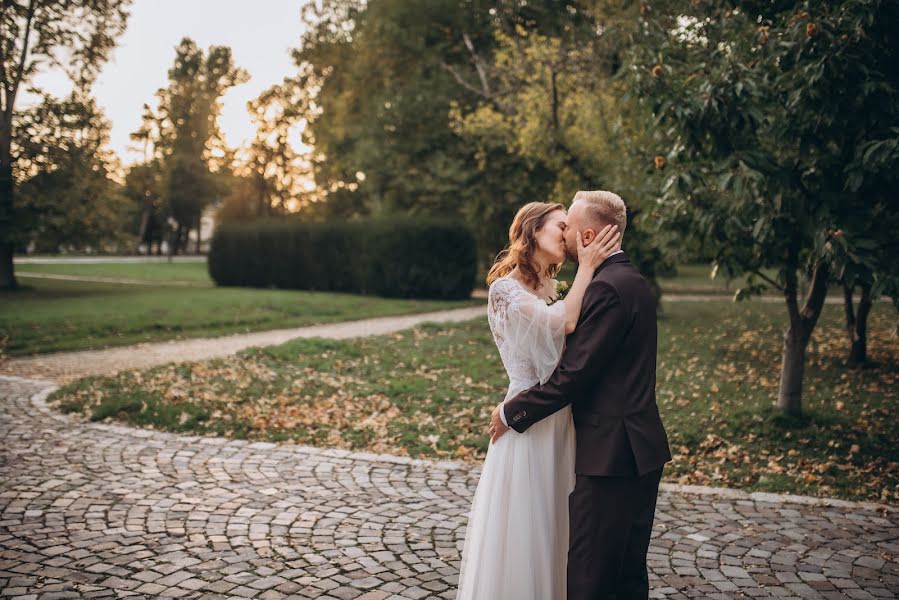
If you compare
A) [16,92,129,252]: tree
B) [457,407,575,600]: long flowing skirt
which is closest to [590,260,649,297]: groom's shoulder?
[457,407,575,600]: long flowing skirt

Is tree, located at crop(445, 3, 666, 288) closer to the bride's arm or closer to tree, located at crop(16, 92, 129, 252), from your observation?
the bride's arm

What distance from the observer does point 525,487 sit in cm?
338

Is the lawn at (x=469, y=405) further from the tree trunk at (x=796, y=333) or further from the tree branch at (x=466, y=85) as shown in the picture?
the tree branch at (x=466, y=85)

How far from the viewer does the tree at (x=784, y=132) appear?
595cm

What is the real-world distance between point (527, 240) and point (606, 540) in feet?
4.71

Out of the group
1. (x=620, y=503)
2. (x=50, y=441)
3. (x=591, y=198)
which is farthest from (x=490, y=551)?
(x=50, y=441)

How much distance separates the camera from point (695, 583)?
4.44 meters

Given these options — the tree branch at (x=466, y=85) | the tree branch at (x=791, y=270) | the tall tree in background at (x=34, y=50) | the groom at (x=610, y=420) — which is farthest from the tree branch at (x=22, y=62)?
the groom at (x=610, y=420)

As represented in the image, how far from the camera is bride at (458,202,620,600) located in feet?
11.0

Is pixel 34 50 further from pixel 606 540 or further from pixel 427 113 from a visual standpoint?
pixel 606 540

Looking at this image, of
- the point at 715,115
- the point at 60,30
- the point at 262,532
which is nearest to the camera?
the point at 262,532

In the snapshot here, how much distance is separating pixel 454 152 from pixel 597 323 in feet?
78.7

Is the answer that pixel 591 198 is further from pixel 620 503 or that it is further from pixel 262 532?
pixel 262 532

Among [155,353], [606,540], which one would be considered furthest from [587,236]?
[155,353]
